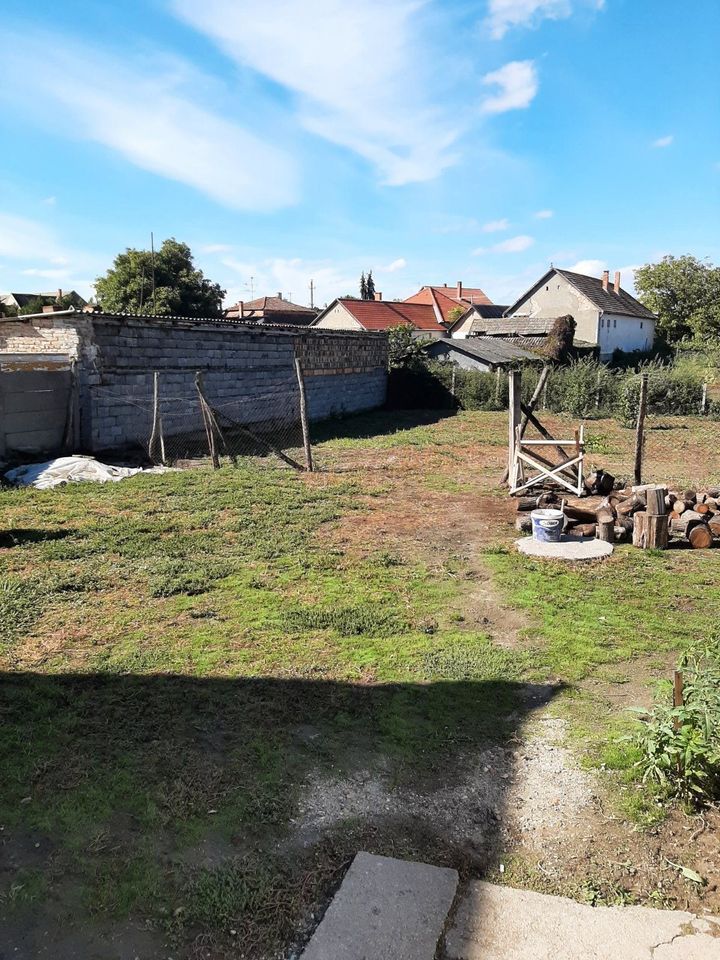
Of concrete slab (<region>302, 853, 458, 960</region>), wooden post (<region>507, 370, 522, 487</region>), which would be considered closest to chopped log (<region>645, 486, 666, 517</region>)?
wooden post (<region>507, 370, 522, 487</region>)

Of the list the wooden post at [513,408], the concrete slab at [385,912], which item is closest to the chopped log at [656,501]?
the wooden post at [513,408]

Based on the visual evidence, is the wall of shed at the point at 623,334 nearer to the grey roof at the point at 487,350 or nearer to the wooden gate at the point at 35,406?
the grey roof at the point at 487,350

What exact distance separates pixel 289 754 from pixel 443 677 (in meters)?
1.28

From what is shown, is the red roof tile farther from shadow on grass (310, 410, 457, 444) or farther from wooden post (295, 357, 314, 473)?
wooden post (295, 357, 314, 473)

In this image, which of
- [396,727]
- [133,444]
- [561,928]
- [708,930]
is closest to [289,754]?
[396,727]

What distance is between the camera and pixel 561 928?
2.52m

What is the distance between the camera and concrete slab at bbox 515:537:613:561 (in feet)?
23.8

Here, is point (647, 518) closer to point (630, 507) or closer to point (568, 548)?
point (630, 507)

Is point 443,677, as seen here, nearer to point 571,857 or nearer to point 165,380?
point 571,857

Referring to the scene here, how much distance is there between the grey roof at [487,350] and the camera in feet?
84.9

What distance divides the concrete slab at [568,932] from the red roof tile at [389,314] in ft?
126

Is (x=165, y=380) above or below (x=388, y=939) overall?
above

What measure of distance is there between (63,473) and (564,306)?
35482 millimetres

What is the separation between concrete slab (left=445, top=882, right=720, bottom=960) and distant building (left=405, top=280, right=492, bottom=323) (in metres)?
48.3
